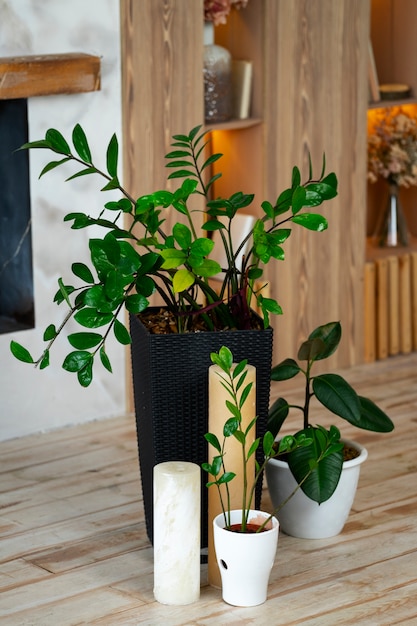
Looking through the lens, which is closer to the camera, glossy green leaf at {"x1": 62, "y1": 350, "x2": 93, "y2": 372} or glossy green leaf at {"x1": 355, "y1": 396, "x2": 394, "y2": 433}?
glossy green leaf at {"x1": 62, "y1": 350, "x2": 93, "y2": 372}

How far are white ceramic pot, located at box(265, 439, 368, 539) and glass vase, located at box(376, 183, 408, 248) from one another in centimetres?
176

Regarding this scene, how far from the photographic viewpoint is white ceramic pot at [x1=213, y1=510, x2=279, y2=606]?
91.6 inches

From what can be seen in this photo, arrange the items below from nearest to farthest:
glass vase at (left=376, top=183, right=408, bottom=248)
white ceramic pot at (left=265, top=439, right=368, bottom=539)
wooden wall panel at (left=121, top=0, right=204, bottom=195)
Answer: white ceramic pot at (left=265, top=439, right=368, bottom=539) < wooden wall panel at (left=121, top=0, right=204, bottom=195) < glass vase at (left=376, top=183, right=408, bottom=248)

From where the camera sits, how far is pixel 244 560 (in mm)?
2336

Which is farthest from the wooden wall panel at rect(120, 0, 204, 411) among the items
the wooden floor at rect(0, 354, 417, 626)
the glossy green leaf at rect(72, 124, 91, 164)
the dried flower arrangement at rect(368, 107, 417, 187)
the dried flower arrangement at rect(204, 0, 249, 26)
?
the glossy green leaf at rect(72, 124, 91, 164)

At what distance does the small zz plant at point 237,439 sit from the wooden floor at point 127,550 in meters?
0.20

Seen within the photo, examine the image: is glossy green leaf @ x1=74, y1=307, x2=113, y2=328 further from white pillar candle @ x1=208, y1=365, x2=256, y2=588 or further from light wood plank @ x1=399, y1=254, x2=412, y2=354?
light wood plank @ x1=399, y1=254, x2=412, y2=354

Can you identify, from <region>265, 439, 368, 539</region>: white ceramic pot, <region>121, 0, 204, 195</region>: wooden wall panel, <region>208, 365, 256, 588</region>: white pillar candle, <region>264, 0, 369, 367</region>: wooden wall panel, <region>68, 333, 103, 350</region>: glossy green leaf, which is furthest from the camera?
<region>264, 0, 369, 367</region>: wooden wall panel

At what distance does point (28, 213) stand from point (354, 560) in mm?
1418

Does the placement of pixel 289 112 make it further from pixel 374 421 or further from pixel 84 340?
pixel 84 340

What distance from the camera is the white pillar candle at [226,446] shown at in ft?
7.86

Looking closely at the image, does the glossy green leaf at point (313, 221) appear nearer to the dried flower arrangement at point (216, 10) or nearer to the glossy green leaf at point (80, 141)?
the glossy green leaf at point (80, 141)

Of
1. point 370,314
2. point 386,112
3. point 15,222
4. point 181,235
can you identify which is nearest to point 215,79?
point 15,222

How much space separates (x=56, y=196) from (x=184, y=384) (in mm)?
1096
